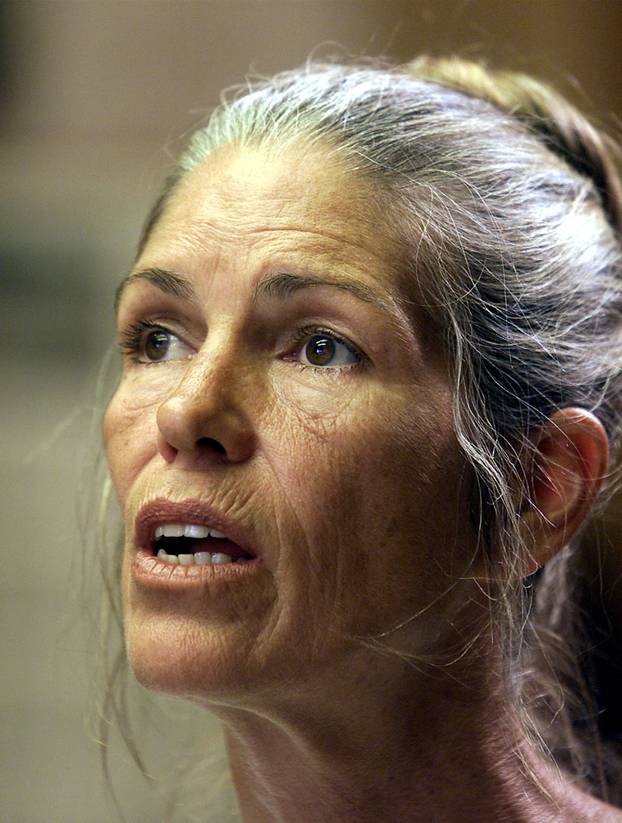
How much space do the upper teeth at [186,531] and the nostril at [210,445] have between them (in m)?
0.07

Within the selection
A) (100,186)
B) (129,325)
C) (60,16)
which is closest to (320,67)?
(129,325)

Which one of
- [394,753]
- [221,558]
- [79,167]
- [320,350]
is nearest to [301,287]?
[320,350]

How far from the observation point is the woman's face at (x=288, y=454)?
1.02 metres

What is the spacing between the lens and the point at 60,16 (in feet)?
7.51

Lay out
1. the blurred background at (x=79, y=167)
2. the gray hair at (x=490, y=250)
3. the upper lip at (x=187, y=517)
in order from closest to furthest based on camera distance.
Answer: the upper lip at (x=187, y=517) < the gray hair at (x=490, y=250) < the blurred background at (x=79, y=167)

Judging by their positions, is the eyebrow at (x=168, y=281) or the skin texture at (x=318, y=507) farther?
the eyebrow at (x=168, y=281)

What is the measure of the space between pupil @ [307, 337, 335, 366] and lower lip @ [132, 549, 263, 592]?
198 millimetres

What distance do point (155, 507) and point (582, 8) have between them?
1.31 metres

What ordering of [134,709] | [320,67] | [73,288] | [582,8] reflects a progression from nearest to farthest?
[320,67] → [134,709] → [582,8] → [73,288]

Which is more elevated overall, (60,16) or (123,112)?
(60,16)

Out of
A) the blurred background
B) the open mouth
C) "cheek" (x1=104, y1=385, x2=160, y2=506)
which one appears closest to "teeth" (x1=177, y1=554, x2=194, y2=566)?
the open mouth

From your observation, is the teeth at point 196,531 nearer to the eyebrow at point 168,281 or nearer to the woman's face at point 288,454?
the woman's face at point 288,454

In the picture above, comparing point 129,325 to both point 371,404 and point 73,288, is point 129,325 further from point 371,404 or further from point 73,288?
point 73,288

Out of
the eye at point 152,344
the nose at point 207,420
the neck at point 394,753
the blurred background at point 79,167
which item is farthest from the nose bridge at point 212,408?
the blurred background at point 79,167
